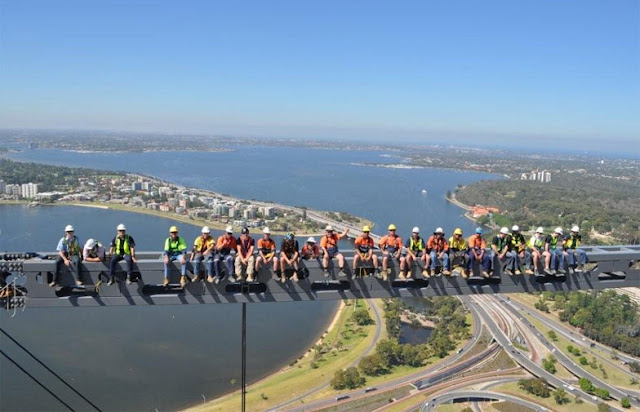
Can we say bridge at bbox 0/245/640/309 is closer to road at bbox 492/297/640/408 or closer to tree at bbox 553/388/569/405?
tree at bbox 553/388/569/405

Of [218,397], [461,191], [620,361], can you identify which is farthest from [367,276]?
[461,191]

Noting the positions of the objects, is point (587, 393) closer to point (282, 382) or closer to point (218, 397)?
point (282, 382)

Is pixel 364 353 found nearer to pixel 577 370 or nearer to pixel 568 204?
pixel 577 370

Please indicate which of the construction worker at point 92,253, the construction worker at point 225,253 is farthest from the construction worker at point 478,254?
the construction worker at point 92,253

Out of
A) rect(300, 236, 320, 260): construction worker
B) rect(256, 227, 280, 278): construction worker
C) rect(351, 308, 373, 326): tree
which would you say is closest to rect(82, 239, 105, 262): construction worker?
rect(256, 227, 280, 278): construction worker

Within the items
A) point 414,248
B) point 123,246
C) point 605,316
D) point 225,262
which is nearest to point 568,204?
point 605,316

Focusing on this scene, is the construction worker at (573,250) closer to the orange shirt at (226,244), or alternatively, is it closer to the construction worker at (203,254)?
the orange shirt at (226,244)
